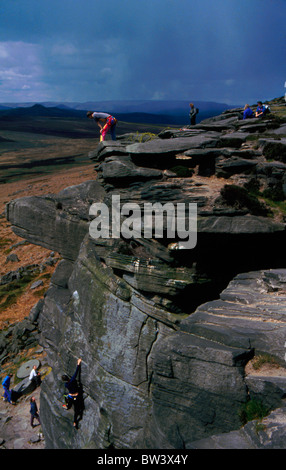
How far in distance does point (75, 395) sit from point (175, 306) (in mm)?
8826

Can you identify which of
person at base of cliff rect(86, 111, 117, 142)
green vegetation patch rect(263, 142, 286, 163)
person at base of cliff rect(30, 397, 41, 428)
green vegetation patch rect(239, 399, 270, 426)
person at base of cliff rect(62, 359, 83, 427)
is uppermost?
person at base of cliff rect(86, 111, 117, 142)

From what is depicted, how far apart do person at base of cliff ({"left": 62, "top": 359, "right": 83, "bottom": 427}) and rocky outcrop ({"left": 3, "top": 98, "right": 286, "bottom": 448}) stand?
1.46 ft

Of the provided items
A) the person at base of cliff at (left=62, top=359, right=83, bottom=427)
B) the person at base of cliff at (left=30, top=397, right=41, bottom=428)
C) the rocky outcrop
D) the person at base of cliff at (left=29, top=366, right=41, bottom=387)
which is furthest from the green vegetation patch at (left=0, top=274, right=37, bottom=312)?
the person at base of cliff at (left=62, top=359, right=83, bottom=427)

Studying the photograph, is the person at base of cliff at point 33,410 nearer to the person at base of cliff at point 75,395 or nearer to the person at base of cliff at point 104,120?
the person at base of cliff at point 75,395

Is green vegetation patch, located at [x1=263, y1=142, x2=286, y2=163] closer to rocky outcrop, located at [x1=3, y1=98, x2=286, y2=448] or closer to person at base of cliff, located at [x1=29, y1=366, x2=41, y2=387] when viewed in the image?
rocky outcrop, located at [x1=3, y1=98, x2=286, y2=448]

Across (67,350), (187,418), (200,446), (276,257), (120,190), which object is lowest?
(67,350)

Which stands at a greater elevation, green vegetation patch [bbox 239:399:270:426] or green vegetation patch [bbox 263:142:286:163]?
green vegetation patch [bbox 263:142:286:163]

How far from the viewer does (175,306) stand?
17594 millimetres

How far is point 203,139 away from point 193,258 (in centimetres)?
941

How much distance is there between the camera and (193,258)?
674 inches

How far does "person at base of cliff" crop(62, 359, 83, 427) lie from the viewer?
20.2 m

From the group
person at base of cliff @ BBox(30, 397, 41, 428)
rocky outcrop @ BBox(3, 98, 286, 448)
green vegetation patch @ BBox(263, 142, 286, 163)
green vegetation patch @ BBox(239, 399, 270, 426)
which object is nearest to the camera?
green vegetation patch @ BBox(239, 399, 270, 426)
